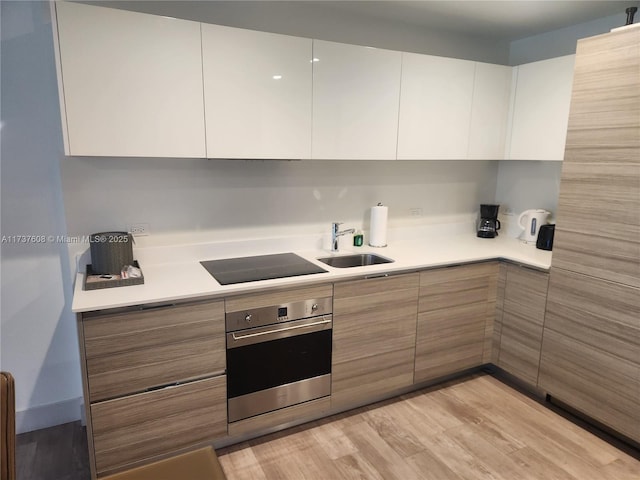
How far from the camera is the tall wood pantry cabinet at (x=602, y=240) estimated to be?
2.04 meters

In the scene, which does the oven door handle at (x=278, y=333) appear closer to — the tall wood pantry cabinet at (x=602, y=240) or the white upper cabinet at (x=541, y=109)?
the tall wood pantry cabinet at (x=602, y=240)

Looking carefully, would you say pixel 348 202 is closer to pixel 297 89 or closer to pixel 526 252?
pixel 297 89

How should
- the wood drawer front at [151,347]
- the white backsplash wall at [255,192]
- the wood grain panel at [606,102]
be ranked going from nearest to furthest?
the wood drawer front at [151,347], the wood grain panel at [606,102], the white backsplash wall at [255,192]

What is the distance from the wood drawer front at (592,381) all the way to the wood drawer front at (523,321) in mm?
69

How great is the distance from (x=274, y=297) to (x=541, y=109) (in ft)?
6.91

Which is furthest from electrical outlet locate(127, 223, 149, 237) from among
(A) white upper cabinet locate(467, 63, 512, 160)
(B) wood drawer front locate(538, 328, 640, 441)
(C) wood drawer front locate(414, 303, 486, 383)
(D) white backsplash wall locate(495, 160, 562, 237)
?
(D) white backsplash wall locate(495, 160, 562, 237)

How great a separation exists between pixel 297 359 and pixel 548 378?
4.97 feet

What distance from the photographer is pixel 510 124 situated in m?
2.99

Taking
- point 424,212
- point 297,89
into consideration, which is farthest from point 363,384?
point 297,89

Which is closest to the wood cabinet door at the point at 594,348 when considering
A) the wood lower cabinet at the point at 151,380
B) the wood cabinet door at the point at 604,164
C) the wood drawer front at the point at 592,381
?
the wood drawer front at the point at 592,381

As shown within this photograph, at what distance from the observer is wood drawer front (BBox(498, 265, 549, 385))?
8.41ft

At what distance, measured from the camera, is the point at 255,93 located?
2141mm

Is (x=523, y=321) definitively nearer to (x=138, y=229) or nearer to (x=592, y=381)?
(x=592, y=381)

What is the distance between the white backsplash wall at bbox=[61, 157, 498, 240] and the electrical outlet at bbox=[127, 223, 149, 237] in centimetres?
2
